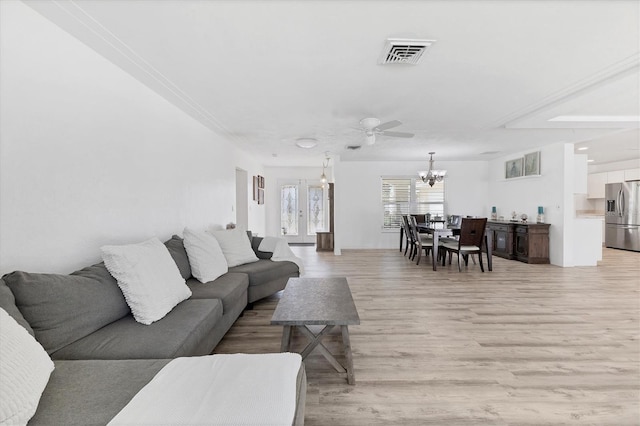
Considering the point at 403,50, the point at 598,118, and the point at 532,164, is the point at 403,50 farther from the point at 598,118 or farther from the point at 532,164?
the point at 532,164

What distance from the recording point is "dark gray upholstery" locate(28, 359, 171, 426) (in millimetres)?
1050

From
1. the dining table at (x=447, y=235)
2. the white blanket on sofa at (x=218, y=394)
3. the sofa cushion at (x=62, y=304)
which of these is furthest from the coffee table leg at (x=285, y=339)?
the dining table at (x=447, y=235)

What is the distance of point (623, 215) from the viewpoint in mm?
7766

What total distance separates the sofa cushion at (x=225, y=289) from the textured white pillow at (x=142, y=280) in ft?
1.08

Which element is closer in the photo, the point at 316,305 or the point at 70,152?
the point at 70,152

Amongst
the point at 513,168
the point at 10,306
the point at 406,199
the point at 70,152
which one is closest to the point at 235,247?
the point at 70,152

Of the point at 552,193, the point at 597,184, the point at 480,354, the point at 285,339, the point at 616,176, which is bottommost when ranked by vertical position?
the point at 480,354

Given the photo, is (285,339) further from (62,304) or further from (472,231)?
(472,231)

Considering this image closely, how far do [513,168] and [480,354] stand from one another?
6.16m

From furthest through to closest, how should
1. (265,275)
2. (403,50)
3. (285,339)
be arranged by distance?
(265,275)
(403,50)
(285,339)

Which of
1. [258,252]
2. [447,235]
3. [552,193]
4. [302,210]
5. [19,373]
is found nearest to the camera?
[19,373]

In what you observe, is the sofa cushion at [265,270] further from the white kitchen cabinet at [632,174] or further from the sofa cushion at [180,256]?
the white kitchen cabinet at [632,174]

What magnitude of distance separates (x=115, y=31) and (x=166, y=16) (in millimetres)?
474

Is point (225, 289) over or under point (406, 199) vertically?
under
